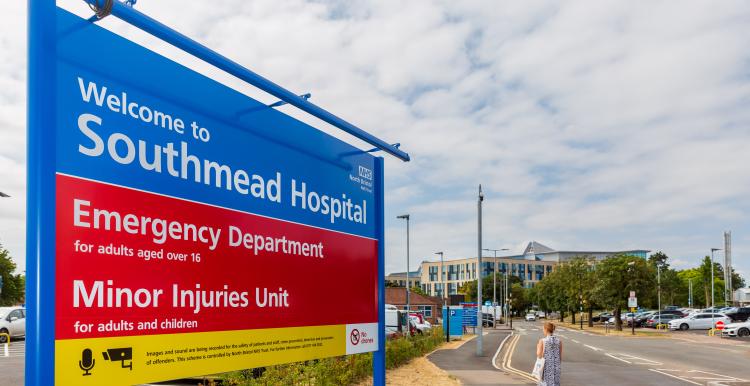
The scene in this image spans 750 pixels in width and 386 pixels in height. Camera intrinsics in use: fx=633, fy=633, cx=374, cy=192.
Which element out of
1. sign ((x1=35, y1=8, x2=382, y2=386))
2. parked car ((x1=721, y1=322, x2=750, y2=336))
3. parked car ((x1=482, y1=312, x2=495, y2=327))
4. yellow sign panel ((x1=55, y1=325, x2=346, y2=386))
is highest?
sign ((x1=35, y1=8, x2=382, y2=386))

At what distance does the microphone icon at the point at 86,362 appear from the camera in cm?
338

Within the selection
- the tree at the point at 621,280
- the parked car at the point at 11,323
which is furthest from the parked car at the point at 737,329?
the parked car at the point at 11,323

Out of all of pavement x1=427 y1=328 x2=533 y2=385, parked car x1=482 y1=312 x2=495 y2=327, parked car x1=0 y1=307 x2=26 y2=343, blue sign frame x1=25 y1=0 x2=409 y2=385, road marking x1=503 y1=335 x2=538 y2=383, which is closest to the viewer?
blue sign frame x1=25 y1=0 x2=409 y2=385

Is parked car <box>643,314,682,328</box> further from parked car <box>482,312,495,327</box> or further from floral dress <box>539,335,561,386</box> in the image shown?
floral dress <box>539,335,561,386</box>

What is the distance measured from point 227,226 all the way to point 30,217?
4.90ft

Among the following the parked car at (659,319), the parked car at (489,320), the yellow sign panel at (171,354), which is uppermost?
the yellow sign panel at (171,354)

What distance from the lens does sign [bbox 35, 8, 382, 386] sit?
3.44 meters

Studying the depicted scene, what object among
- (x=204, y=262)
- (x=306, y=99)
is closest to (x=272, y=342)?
(x=204, y=262)

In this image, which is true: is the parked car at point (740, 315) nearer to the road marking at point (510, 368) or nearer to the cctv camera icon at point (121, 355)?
the road marking at point (510, 368)

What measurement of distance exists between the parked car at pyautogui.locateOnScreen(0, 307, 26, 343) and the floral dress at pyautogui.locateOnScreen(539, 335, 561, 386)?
27.4 m

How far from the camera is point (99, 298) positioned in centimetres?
353

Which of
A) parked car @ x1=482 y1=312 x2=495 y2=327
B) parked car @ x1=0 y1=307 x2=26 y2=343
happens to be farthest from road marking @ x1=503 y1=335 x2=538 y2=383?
parked car @ x1=482 y1=312 x2=495 y2=327

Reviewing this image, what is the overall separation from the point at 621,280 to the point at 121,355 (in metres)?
58.2

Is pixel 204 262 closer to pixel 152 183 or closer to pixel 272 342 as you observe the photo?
pixel 152 183
